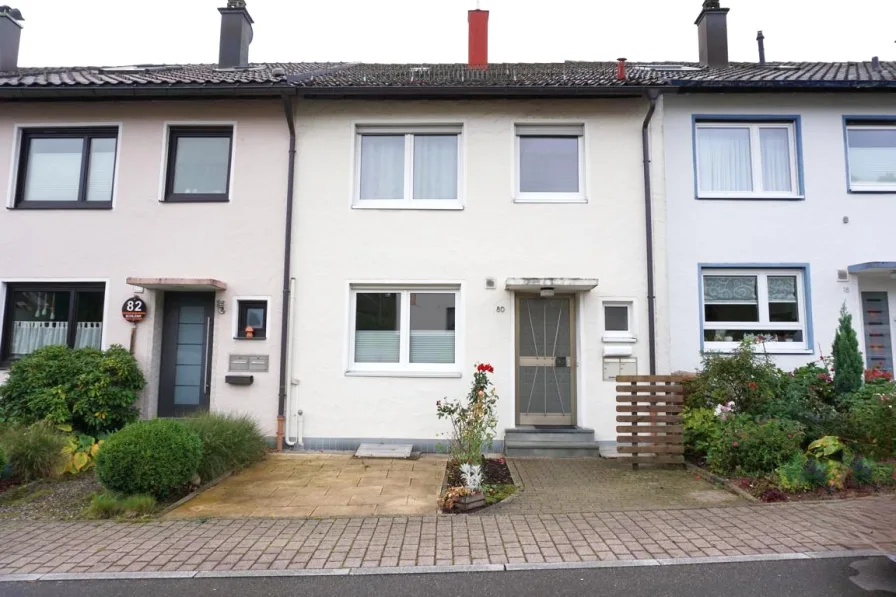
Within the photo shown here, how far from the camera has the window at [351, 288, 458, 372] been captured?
28.5ft

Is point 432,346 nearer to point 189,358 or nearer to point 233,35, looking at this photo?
point 189,358

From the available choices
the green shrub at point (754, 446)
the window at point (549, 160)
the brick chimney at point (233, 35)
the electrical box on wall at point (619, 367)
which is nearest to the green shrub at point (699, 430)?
the green shrub at point (754, 446)

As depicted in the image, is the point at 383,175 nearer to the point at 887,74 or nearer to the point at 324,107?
the point at 324,107

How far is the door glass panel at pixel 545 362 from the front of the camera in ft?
28.2

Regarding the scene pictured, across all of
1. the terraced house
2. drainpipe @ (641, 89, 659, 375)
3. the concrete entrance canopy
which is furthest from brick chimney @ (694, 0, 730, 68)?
the concrete entrance canopy

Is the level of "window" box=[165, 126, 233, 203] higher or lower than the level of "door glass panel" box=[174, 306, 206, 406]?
higher

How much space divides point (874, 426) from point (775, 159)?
5.02 m

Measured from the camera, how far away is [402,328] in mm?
8734

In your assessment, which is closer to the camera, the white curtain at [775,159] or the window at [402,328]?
the window at [402,328]

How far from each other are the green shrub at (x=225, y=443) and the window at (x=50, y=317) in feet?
10.1

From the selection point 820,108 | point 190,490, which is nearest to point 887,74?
point 820,108

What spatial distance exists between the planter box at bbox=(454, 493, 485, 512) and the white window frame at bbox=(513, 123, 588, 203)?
196 inches

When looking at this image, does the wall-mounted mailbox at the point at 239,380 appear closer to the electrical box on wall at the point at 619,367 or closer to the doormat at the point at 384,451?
the doormat at the point at 384,451

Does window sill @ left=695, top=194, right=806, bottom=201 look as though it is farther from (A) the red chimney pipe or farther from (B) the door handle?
(B) the door handle
